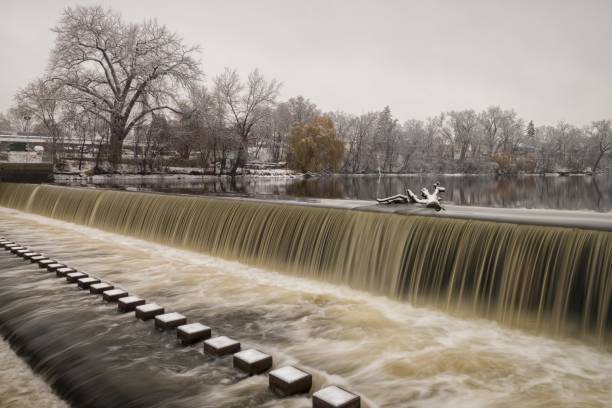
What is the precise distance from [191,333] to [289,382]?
1.42 m

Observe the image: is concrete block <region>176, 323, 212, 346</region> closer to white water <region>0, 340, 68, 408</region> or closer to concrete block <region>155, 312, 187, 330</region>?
concrete block <region>155, 312, 187, 330</region>

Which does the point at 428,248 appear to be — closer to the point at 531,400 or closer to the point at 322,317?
the point at 322,317

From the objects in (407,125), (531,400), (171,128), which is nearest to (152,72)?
(171,128)

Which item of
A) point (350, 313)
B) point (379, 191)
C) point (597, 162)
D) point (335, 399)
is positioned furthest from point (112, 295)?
point (597, 162)

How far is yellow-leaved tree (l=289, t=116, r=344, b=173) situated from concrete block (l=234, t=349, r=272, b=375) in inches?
1656

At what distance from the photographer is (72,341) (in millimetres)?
4539

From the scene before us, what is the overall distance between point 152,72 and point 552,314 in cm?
3453

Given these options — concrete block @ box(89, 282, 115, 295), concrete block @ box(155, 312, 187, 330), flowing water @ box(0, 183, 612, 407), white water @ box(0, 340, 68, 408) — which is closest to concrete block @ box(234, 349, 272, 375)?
flowing water @ box(0, 183, 612, 407)

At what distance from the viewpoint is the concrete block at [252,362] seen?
12.8 feet

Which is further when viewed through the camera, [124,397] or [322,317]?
[322,317]

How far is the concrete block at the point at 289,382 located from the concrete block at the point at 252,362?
292mm

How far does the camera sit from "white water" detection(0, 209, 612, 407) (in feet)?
13.1

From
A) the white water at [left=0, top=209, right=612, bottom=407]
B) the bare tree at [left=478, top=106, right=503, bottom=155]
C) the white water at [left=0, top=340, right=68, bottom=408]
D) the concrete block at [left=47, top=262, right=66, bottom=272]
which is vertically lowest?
the white water at [left=0, top=340, right=68, bottom=408]

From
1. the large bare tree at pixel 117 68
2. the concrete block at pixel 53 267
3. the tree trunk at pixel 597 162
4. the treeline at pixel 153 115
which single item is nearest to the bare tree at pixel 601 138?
the tree trunk at pixel 597 162
